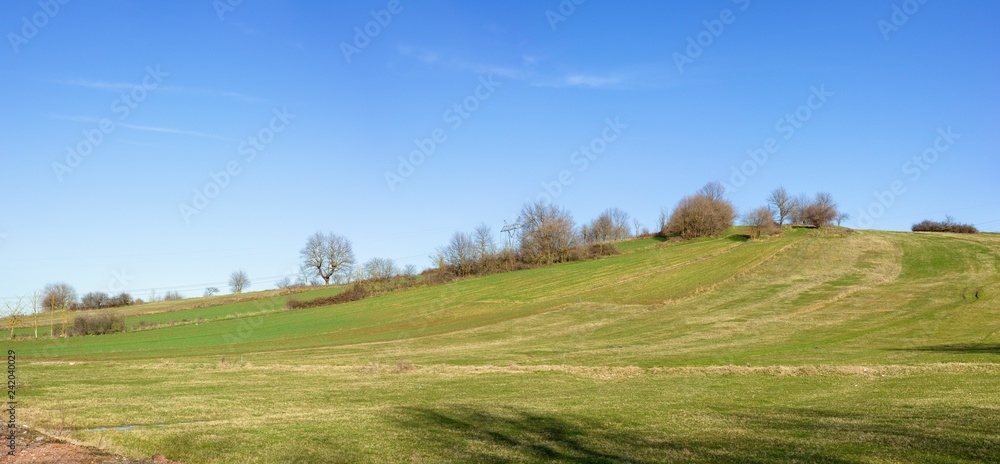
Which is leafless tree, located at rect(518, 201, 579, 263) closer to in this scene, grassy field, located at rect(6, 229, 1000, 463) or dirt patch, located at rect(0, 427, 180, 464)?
grassy field, located at rect(6, 229, 1000, 463)

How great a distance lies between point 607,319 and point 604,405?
3739cm

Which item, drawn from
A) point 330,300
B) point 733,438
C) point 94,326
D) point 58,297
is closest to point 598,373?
point 733,438

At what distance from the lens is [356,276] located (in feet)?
371

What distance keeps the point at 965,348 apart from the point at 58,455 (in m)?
37.8

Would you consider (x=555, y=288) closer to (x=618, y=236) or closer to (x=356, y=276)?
(x=356, y=276)

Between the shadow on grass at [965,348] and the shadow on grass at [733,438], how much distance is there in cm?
1908

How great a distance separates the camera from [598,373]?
2867 cm

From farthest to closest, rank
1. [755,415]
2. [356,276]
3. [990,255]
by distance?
[356,276] → [990,255] → [755,415]

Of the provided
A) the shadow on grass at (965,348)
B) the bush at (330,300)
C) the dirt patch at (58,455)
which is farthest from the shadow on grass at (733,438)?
the bush at (330,300)

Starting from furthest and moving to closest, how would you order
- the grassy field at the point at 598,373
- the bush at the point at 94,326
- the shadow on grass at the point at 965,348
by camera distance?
the bush at the point at 94,326 < the shadow on grass at the point at 965,348 < the grassy field at the point at 598,373

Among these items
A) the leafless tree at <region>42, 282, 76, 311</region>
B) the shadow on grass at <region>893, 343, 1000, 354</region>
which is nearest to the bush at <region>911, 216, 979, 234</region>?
the shadow on grass at <region>893, 343, 1000, 354</region>

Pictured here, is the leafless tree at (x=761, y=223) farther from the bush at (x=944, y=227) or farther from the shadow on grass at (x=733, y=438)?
the shadow on grass at (x=733, y=438)

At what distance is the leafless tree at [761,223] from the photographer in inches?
3738

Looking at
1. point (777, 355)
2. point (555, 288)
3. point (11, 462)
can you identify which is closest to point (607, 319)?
point (555, 288)
